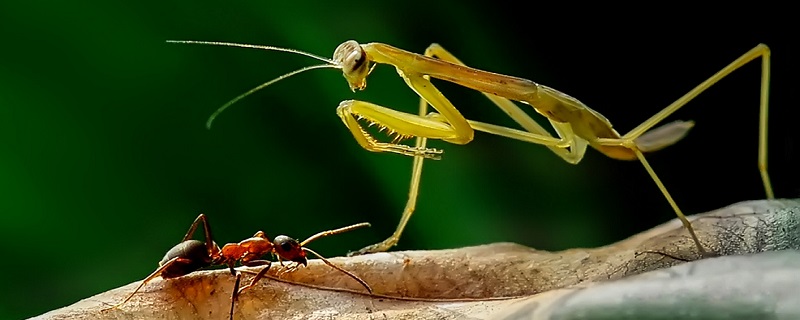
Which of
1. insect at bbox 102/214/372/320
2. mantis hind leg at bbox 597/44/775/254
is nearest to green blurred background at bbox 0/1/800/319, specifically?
mantis hind leg at bbox 597/44/775/254

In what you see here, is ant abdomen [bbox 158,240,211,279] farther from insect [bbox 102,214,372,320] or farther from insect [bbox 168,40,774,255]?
insect [bbox 168,40,774,255]

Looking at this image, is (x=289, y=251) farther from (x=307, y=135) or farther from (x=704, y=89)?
(x=704, y=89)

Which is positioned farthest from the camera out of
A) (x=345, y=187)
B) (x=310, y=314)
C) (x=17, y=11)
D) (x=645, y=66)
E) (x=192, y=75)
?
(x=645, y=66)


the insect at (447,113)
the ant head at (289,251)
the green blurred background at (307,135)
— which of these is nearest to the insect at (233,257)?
the ant head at (289,251)

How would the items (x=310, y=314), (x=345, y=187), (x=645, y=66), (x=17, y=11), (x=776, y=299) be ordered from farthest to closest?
1. (x=645, y=66)
2. (x=345, y=187)
3. (x=17, y=11)
4. (x=310, y=314)
5. (x=776, y=299)

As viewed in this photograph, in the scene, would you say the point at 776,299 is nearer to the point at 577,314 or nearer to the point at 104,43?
the point at 577,314

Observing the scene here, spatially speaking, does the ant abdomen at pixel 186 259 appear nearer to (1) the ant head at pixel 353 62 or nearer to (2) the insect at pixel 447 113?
(2) the insect at pixel 447 113

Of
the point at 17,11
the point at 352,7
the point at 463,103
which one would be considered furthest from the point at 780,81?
the point at 17,11
